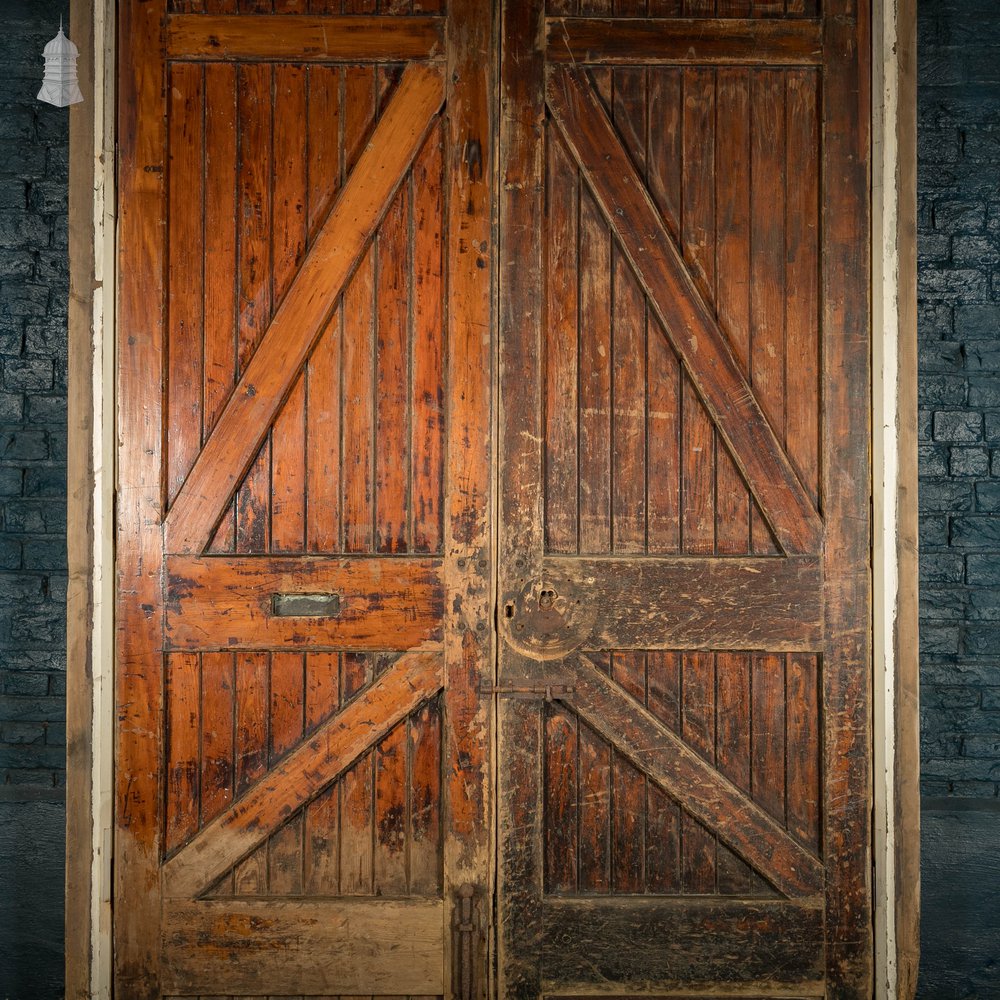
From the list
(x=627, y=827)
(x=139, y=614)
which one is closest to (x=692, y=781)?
(x=627, y=827)

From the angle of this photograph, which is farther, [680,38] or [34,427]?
[34,427]

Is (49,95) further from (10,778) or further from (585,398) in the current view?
(10,778)

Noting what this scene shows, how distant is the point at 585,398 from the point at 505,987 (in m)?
1.65

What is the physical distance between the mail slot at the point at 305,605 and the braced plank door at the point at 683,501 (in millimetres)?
471

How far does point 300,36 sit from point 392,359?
919 millimetres

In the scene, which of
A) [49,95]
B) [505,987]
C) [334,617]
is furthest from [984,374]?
[49,95]

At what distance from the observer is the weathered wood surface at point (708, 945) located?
2.35m

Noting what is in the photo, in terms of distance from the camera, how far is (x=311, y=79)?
7.75 ft

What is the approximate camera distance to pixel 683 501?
2.38m

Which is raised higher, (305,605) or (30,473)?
(30,473)

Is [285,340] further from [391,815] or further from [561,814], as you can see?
[561,814]

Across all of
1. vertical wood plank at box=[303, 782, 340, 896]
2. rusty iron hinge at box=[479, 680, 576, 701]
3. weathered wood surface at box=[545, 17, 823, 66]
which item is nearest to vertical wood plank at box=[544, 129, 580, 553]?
weathered wood surface at box=[545, 17, 823, 66]

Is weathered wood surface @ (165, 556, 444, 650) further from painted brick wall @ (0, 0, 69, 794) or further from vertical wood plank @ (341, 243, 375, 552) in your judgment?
painted brick wall @ (0, 0, 69, 794)

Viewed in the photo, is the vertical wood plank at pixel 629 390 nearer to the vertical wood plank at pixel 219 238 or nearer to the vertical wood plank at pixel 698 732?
the vertical wood plank at pixel 698 732
